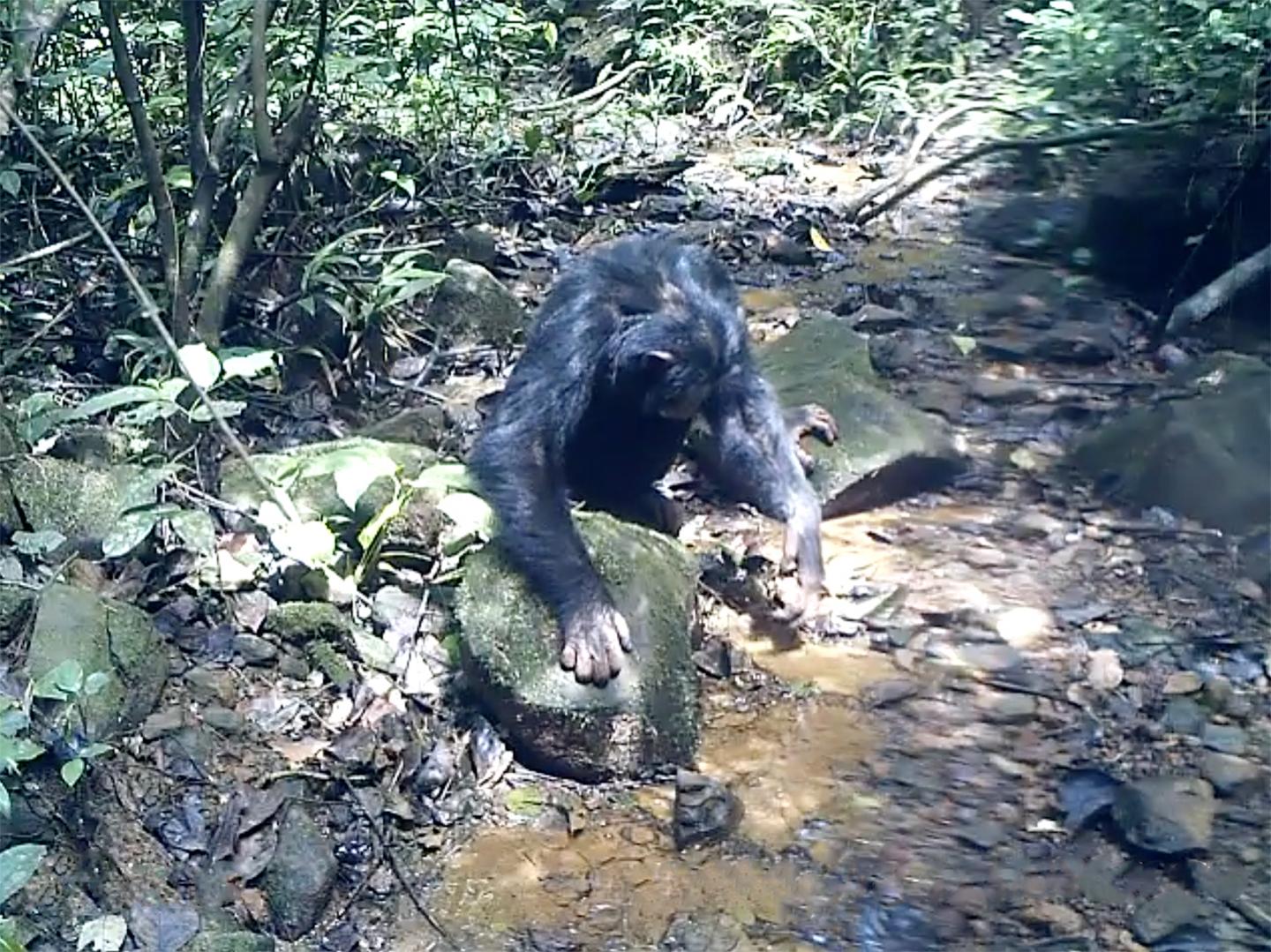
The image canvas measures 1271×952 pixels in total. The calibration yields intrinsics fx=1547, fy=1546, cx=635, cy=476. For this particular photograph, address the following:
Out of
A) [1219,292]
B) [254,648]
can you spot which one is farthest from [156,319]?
[1219,292]

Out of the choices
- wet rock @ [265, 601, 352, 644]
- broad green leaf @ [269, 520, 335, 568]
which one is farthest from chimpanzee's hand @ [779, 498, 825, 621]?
broad green leaf @ [269, 520, 335, 568]

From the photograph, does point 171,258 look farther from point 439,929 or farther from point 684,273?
point 439,929

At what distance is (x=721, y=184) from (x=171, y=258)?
13.9 feet

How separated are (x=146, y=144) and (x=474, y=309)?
75.0 inches

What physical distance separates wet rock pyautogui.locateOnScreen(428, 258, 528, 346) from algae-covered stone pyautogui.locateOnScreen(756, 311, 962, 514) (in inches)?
41.1

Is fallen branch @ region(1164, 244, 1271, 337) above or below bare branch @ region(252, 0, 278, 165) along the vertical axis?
below

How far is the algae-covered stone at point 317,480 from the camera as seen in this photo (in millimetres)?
4043

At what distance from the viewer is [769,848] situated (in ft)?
11.7

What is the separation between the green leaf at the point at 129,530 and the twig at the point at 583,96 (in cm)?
536

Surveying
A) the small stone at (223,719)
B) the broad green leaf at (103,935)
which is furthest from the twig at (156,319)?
the broad green leaf at (103,935)

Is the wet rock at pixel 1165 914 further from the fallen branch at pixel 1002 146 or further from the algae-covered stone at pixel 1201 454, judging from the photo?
the fallen branch at pixel 1002 146

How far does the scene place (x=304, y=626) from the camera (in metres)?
3.98

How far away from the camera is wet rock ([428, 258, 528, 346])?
6133 mm

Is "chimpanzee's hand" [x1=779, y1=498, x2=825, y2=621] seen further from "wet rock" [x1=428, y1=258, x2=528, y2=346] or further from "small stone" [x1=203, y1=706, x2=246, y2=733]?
"wet rock" [x1=428, y1=258, x2=528, y2=346]
